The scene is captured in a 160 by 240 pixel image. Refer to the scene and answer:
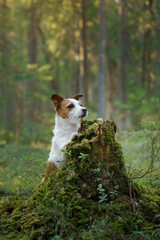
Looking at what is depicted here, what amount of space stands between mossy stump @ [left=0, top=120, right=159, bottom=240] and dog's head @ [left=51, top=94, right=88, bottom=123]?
848 mm

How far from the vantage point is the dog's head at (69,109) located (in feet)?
14.0

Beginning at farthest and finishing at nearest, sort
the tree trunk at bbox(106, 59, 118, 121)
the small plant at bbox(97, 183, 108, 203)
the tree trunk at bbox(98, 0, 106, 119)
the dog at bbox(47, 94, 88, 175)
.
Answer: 1. the tree trunk at bbox(106, 59, 118, 121)
2. the tree trunk at bbox(98, 0, 106, 119)
3. the dog at bbox(47, 94, 88, 175)
4. the small plant at bbox(97, 183, 108, 203)

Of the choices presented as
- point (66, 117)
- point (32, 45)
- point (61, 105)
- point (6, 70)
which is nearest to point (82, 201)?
point (66, 117)

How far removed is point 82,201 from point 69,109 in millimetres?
1925

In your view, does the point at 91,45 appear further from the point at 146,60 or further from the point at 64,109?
the point at 64,109

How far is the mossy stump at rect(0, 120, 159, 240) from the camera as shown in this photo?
2.61 meters

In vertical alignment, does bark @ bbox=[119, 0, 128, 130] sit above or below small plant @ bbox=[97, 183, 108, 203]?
above

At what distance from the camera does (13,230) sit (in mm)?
2867

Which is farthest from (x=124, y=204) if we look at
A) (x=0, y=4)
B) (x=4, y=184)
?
(x=0, y=4)

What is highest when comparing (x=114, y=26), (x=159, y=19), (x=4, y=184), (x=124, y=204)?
(x=114, y=26)

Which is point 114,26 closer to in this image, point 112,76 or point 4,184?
point 112,76

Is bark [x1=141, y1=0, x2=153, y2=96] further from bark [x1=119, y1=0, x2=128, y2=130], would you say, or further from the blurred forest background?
bark [x1=119, y1=0, x2=128, y2=130]

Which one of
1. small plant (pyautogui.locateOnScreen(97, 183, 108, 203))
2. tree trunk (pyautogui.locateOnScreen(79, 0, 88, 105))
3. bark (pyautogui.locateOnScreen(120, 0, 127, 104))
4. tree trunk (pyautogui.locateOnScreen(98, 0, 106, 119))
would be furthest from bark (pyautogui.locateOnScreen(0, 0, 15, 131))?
small plant (pyautogui.locateOnScreen(97, 183, 108, 203))

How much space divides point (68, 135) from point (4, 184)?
1.93 meters
